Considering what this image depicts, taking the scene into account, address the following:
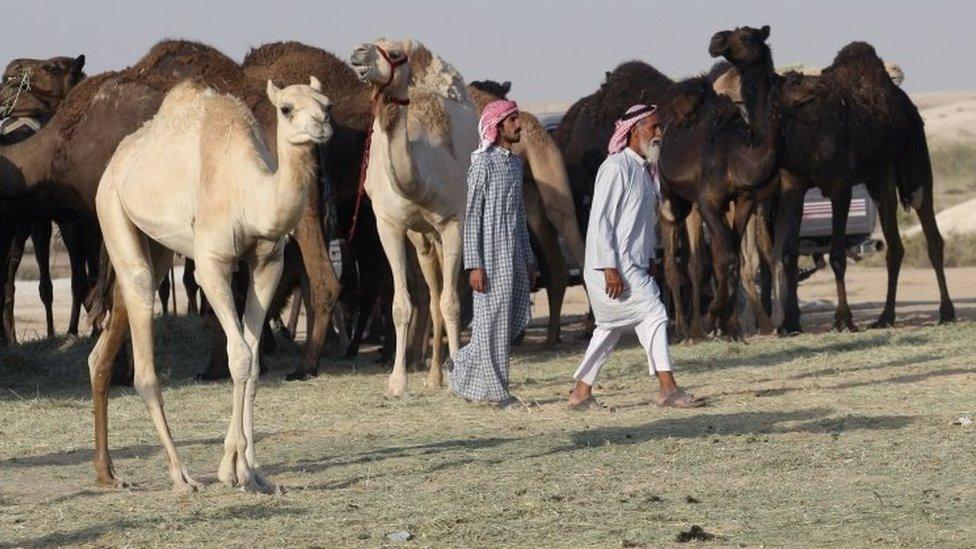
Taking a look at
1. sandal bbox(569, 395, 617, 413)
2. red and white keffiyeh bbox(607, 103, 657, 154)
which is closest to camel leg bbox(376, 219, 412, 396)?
sandal bbox(569, 395, 617, 413)

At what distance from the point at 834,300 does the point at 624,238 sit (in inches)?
557

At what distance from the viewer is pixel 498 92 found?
17.6 metres

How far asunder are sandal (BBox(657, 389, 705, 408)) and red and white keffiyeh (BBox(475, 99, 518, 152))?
5.85 ft

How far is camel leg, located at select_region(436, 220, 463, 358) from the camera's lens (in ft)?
42.6

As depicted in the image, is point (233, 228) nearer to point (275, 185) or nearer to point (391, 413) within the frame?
point (275, 185)

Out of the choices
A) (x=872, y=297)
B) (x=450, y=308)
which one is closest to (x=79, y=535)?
(x=450, y=308)

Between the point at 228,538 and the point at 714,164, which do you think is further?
the point at 714,164

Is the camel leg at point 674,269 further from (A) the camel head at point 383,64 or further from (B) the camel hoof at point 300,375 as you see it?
(A) the camel head at point 383,64

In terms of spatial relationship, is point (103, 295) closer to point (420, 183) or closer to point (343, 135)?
point (420, 183)

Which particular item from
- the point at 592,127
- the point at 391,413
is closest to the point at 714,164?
the point at 592,127

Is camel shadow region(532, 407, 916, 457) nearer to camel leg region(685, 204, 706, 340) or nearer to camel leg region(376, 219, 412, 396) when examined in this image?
camel leg region(376, 219, 412, 396)

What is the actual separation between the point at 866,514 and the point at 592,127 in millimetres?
10490

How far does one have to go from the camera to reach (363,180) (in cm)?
1347

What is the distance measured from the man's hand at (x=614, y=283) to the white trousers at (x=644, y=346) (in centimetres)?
21
